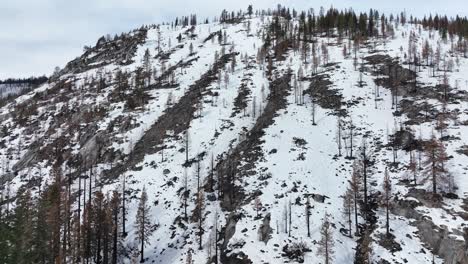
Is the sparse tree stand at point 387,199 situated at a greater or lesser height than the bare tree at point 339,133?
lesser

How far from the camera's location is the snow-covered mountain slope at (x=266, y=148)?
72250 millimetres

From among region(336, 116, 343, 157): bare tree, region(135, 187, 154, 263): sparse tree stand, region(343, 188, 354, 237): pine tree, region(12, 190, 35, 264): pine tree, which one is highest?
region(336, 116, 343, 157): bare tree

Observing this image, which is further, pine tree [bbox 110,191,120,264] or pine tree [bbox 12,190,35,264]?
pine tree [bbox 110,191,120,264]

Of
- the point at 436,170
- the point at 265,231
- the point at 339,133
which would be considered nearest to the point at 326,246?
the point at 265,231

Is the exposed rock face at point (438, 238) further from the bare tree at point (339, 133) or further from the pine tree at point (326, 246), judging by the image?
the bare tree at point (339, 133)

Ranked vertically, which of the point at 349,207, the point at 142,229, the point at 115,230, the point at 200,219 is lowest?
the point at 142,229

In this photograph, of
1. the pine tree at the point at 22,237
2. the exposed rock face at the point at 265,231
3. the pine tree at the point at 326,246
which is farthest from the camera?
the exposed rock face at the point at 265,231

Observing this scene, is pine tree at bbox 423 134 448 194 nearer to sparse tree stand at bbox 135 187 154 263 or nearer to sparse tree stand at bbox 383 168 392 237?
sparse tree stand at bbox 383 168 392 237

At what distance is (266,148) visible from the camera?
102688mm

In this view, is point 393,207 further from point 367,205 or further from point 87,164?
point 87,164

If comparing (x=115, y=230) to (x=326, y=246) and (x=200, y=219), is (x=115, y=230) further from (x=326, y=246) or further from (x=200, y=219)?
(x=326, y=246)

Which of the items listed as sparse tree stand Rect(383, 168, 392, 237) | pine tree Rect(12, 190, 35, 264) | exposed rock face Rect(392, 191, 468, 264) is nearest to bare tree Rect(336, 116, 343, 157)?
sparse tree stand Rect(383, 168, 392, 237)

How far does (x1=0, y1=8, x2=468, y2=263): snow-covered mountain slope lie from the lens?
72250 mm

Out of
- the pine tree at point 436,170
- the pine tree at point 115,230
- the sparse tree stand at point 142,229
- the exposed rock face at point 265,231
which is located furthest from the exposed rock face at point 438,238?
the pine tree at point 115,230
